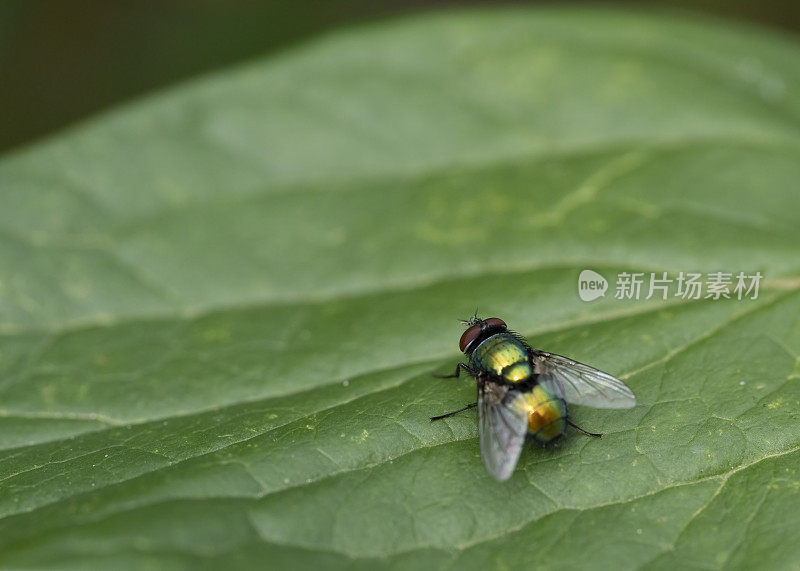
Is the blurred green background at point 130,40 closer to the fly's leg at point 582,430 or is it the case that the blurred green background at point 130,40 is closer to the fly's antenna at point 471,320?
the fly's antenna at point 471,320

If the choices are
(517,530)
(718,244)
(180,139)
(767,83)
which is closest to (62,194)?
(180,139)

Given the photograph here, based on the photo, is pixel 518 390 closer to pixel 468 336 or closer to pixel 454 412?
pixel 454 412

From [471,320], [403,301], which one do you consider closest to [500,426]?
[471,320]

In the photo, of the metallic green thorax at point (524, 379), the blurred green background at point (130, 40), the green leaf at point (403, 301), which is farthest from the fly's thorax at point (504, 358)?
the blurred green background at point (130, 40)

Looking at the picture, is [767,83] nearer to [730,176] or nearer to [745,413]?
[730,176]

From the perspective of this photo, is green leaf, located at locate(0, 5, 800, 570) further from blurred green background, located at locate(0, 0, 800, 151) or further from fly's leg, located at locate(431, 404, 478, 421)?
blurred green background, located at locate(0, 0, 800, 151)

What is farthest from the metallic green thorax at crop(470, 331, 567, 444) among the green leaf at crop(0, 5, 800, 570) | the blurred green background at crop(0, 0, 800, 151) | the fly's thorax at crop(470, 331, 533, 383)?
the blurred green background at crop(0, 0, 800, 151)
